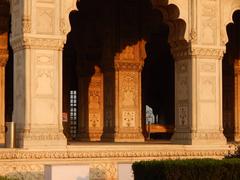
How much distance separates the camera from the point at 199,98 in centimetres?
1698

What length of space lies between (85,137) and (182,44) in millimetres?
7030

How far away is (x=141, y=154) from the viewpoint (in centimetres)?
1619

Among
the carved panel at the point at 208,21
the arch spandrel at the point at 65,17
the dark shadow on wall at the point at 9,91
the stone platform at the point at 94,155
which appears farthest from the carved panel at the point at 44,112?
the dark shadow on wall at the point at 9,91

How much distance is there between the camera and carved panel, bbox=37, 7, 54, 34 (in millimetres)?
15109

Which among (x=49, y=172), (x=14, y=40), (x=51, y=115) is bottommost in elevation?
(x=49, y=172)

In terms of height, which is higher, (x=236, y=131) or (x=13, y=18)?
(x=13, y=18)

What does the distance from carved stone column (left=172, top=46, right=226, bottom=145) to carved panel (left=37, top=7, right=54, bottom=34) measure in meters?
3.90

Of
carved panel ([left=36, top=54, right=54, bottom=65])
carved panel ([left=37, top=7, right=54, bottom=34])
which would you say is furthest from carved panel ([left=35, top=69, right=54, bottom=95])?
carved panel ([left=37, top=7, right=54, bottom=34])

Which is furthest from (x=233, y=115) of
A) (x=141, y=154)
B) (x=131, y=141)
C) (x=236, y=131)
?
(x=141, y=154)

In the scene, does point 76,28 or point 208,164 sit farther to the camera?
point 76,28

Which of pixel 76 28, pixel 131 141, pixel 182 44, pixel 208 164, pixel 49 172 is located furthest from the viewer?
pixel 76 28

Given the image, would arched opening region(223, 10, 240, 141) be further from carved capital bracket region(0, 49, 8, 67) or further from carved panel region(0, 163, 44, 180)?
carved panel region(0, 163, 44, 180)

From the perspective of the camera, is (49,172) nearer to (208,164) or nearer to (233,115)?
(208,164)

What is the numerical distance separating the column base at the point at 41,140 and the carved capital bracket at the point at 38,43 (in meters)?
1.98
